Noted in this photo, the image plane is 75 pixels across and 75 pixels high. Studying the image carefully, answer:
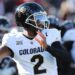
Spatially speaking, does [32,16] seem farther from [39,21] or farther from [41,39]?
[41,39]

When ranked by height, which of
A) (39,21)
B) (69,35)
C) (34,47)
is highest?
(69,35)

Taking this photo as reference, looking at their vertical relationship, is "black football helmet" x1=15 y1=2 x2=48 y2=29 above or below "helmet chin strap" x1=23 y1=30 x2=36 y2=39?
above

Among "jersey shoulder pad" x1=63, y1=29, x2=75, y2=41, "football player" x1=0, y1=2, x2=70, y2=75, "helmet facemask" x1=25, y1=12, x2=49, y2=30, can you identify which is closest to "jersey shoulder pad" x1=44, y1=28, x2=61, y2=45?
"football player" x1=0, y1=2, x2=70, y2=75

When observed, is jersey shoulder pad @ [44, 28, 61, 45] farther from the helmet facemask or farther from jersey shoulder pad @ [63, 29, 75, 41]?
jersey shoulder pad @ [63, 29, 75, 41]

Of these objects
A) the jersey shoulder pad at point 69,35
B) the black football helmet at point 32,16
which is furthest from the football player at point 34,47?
the jersey shoulder pad at point 69,35

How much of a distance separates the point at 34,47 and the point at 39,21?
0.86ft

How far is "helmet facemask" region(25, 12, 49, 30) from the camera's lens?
458 centimetres

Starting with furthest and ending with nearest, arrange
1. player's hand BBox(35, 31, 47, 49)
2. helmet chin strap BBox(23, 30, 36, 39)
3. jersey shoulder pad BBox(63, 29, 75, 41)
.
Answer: jersey shoulder pad BBox(63, 29, 75, 41) < helmet chin strap BBox(23, 30, 36, 39) < player's hand BBox(35, 31, 47, 49)

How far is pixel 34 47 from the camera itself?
466cm

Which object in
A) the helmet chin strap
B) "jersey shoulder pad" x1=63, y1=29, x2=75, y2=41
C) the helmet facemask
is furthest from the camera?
"jersey shoulder pad" x1=63, y1=29, x2=75, y2=41

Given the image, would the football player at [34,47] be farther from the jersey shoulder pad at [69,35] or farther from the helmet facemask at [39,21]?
the jersey shoulder pad at [69,35]

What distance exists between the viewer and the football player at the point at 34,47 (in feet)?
15.1

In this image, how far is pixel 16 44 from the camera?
4.62 m

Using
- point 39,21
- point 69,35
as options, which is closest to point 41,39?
point 39,21
